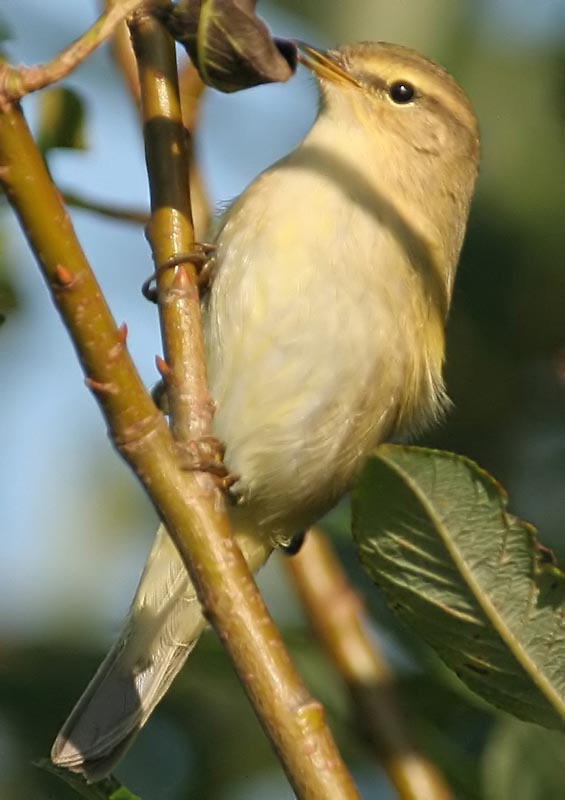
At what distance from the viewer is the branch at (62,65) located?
1321 millimetres

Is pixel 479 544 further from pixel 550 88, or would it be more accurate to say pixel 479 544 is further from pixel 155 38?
pixel 550 88

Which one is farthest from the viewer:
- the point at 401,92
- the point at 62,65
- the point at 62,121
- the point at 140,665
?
the point at 401,92

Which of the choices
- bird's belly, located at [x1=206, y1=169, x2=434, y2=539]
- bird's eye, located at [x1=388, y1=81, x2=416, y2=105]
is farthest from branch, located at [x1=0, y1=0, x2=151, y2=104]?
bird's eye, located at [x1=388, y1=81, x2=416, y2=105]

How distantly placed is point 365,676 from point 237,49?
3.54 ft

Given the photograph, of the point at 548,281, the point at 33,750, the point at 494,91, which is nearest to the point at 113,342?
the point at 33,750

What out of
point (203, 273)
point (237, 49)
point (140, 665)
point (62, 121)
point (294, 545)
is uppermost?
point (237, 49)

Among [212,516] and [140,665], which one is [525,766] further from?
[140,665]

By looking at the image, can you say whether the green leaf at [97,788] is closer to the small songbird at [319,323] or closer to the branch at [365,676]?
the branch at [365,676]

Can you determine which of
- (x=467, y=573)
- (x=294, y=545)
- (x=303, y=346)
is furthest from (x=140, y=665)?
(x=467, y=573)

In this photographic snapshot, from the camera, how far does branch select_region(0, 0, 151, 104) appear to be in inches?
52.0

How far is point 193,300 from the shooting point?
73.8 inches

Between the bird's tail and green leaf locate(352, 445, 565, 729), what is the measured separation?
4.05 feet

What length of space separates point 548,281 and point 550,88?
1.61 ft

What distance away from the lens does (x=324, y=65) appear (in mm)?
3096
